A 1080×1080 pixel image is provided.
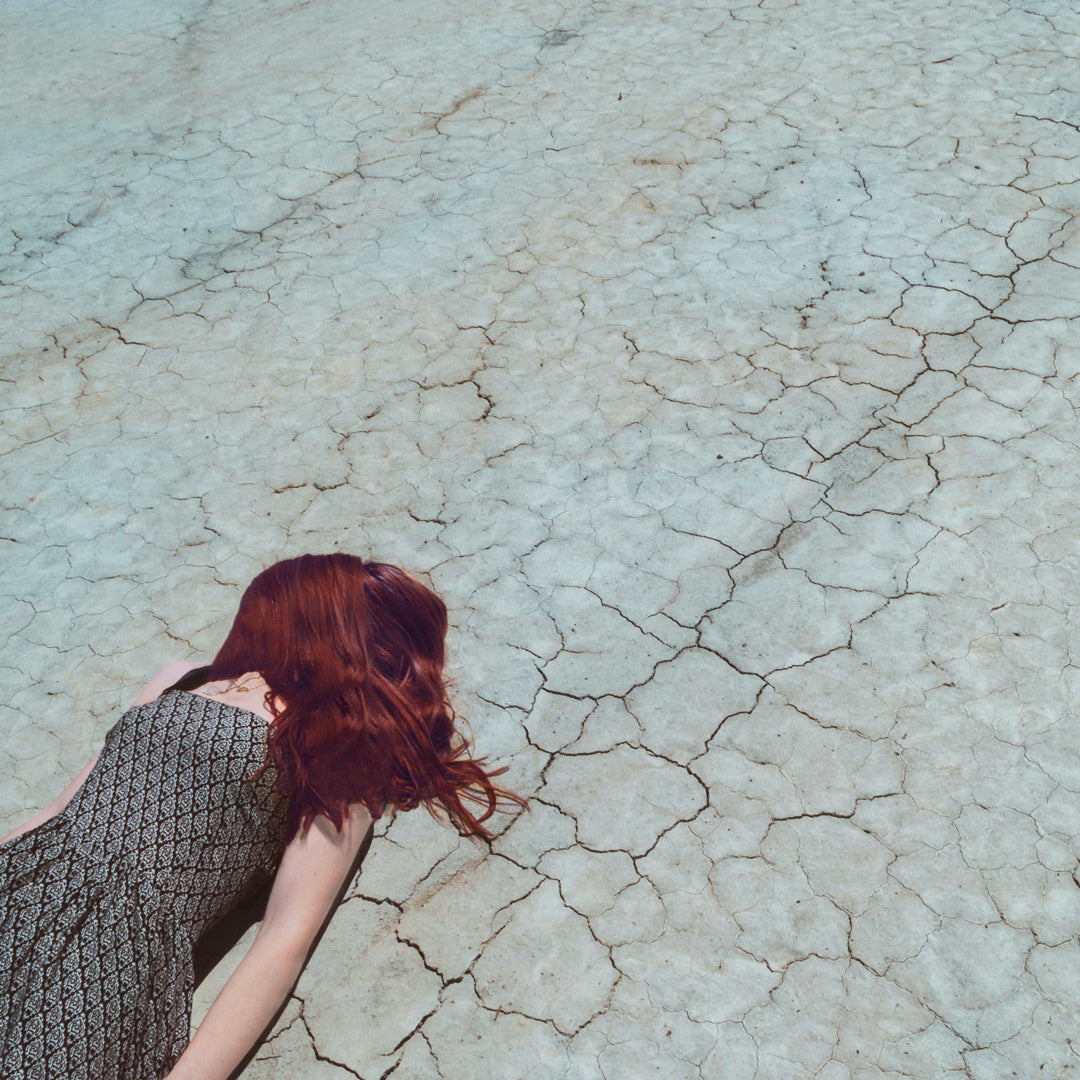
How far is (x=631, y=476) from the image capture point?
101 inches

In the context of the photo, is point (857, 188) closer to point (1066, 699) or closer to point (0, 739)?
point (1066, 699)

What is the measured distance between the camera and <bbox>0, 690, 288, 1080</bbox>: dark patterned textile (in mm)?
1448

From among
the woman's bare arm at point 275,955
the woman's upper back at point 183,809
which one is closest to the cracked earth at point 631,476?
the woman's bare arm at point 275,955

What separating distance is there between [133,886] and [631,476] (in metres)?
1.49

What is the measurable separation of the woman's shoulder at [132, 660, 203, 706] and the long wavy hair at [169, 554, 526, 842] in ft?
0.45

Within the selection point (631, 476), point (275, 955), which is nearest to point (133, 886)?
point (275, 955)

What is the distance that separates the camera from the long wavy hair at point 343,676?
1.66 meters

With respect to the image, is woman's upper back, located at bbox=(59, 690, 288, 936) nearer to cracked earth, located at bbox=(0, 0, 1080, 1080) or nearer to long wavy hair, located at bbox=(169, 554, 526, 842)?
long wavy hair, located at bbox=(169, 554, 526, 842)

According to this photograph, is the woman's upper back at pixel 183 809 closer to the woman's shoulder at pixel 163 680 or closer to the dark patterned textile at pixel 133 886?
the dark patterned textile at pixel 133 886

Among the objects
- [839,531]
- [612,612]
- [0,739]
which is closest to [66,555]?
[0,739]

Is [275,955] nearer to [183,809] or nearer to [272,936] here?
[272,936]

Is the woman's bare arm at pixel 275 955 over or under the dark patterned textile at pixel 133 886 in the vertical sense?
under

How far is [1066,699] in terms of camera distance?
203 cm

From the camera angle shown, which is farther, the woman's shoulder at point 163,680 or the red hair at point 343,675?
the woman's shoulder at point 163,680
